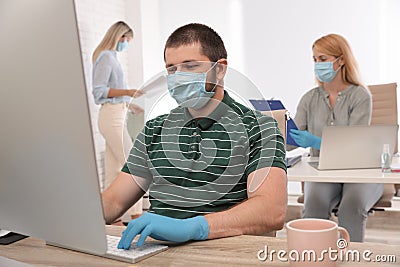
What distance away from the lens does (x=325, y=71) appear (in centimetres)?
287

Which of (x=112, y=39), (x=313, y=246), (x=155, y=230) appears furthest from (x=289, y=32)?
(x=313, y=246)

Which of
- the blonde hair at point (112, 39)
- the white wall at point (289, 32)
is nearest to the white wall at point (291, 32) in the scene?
the white wall at point (289, 32)

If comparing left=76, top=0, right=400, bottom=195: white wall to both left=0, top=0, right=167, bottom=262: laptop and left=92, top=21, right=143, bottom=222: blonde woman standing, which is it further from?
left=0, top=0, right=167, bottom=262: laptop

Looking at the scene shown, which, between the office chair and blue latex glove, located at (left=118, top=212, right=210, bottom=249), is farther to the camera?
the office chair

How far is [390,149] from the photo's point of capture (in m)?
2.21

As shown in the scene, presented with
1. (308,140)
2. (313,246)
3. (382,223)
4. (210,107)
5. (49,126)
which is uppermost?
(49,126)

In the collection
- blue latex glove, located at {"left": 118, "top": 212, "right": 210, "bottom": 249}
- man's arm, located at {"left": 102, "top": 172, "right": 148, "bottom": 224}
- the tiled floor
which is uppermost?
blue latex glove, located at {"left": 118, "top": 212, "right": 210, "bottom": 249}

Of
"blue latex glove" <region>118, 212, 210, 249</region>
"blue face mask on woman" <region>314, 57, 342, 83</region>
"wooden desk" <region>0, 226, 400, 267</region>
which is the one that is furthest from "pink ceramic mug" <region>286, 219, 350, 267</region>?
"blue face mask on woman" <region>314, 57, 342, 83</region>

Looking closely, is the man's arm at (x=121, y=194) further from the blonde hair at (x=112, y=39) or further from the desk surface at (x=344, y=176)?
the blonde hair at (x=112, y=39)

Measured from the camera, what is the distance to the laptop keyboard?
945mm

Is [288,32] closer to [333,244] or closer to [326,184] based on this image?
[326,184]

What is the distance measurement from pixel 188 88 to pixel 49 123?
21.6 inches

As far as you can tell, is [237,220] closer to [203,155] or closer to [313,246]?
[203,155]

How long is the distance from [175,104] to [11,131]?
57 centimetres
